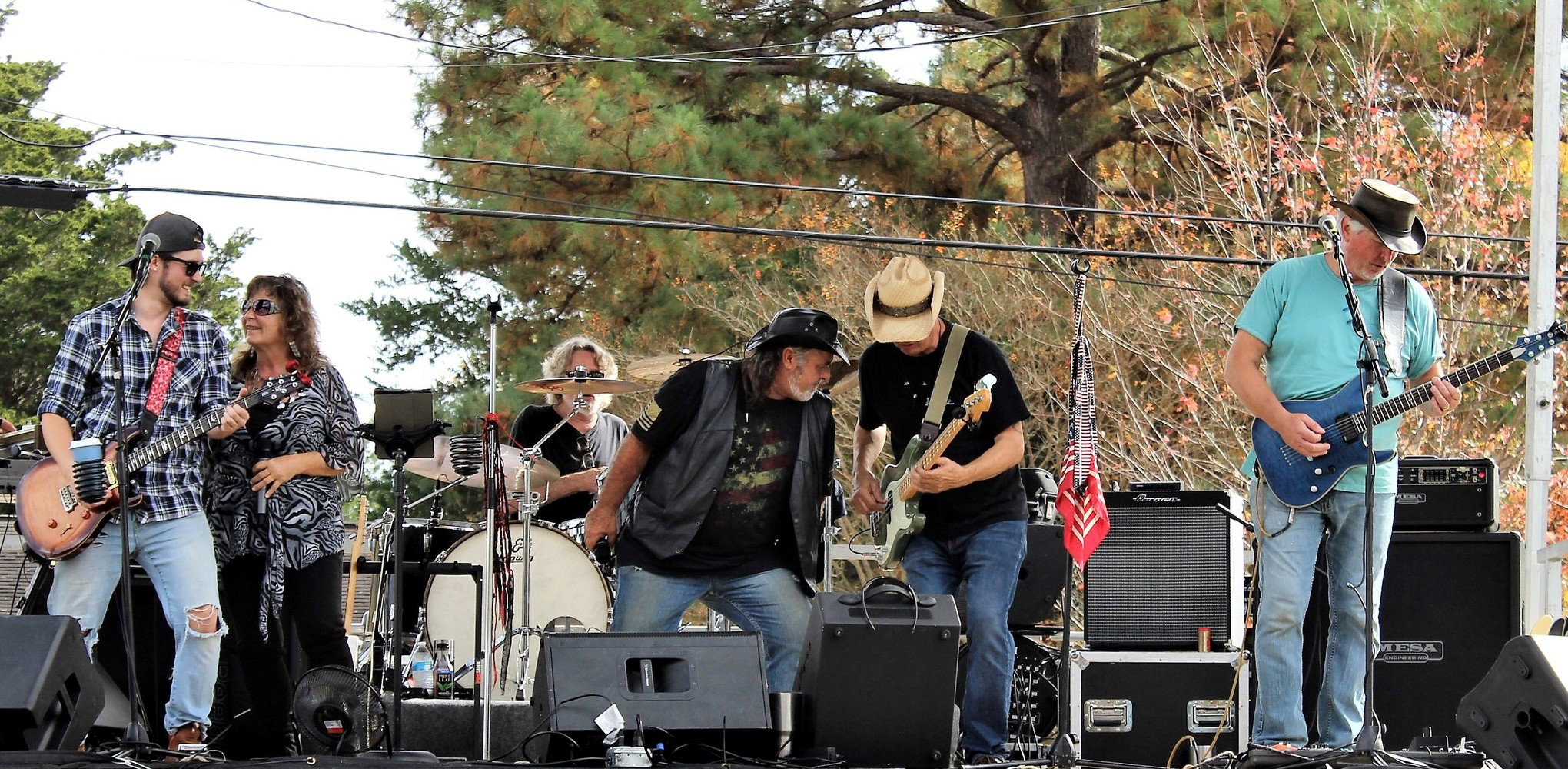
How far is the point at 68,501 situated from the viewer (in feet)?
19.7

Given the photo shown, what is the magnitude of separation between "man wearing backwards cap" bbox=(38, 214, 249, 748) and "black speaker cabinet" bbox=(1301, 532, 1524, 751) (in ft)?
14.2

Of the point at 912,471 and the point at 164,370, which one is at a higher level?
the point at 164,370

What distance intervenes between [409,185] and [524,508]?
14020 mm

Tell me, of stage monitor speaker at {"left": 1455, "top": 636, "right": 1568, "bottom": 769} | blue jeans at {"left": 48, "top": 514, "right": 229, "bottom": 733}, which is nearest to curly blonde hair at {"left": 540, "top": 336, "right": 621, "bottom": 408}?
blue jeans at {"left": 48, "top": 514, "right": 229, "bottom": 733}

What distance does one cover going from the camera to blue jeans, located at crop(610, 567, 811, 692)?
640cm

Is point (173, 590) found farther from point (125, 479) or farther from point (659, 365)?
point (659, 365)

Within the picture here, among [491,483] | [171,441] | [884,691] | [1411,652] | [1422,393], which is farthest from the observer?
[491,483]

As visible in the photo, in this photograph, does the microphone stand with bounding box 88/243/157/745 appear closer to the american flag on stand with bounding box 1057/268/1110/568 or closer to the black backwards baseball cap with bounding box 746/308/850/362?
the black backwards baseball cap with bounding box 746/308/850/362

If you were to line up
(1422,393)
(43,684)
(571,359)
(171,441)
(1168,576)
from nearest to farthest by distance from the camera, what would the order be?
(43,684) < (1422,393) < (171,441) < (1168,576) < (571,359)

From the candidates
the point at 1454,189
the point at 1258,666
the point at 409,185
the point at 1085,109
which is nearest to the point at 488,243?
the point at 409,185

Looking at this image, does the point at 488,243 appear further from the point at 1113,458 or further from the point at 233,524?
the point at 233,524

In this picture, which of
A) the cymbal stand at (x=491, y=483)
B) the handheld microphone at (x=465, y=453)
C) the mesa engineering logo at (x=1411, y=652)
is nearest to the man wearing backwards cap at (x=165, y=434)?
the handheld microphone at (x=465, y=453)

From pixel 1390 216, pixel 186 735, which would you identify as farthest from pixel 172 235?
pixel 1390 216

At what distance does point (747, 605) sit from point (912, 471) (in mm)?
866
